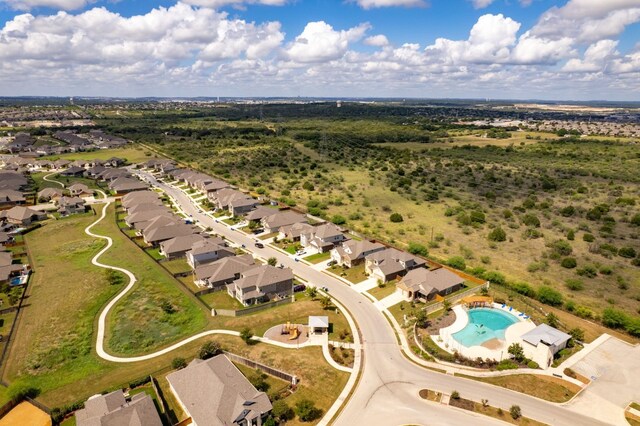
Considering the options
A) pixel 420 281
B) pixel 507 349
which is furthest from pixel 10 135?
pixel 507 349

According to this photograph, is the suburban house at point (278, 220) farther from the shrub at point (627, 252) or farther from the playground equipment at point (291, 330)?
the shrub at point (627, 252)

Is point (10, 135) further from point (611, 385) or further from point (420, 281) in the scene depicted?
point (611, 385)

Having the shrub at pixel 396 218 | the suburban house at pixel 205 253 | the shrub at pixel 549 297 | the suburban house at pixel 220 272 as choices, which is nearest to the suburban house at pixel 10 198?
the suburban house at pixel 205 253

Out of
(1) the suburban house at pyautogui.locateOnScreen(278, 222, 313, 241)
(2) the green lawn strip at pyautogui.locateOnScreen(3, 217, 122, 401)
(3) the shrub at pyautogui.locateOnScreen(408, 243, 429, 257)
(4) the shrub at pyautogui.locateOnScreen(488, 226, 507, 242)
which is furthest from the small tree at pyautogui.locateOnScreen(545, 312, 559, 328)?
(2) the green lawn strip at pyautogui.locateOnScreen(3, 217, 122, 401)

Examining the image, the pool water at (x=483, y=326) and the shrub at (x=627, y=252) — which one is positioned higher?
the shrub at (x=627, y=252)

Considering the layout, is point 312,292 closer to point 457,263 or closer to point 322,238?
point 322,238
